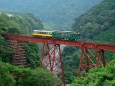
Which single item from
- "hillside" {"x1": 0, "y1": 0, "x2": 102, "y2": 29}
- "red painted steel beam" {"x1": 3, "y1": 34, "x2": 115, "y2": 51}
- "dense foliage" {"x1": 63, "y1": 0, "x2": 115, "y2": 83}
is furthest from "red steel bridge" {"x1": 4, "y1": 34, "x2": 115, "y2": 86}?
"hillside" {"x1": 0, "y1": 0, "x2": 102, "y2": 29}

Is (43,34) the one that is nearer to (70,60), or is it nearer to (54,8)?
(70,60)

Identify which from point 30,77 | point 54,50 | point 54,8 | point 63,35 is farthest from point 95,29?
point 54,8

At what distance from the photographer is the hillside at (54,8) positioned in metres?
152

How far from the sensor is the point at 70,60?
61500 millimetres

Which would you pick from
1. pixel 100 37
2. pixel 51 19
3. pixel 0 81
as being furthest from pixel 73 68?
pixel 51 19

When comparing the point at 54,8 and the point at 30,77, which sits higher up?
the point at 54,8

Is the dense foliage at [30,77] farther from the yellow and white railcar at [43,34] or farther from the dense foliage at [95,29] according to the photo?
the dense foliage at [95,29]

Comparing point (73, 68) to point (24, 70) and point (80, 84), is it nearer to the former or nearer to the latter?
point (24, 70)

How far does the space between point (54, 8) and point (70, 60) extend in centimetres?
11096

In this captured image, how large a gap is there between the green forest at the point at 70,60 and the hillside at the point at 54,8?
62.9 m

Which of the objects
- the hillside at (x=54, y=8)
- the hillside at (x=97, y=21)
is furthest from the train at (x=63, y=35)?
the hillside at (x=54, y=8)

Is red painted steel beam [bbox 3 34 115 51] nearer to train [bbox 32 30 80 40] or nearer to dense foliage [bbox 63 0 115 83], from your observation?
train [bbox 32 30 80 40]

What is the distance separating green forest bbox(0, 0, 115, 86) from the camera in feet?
86.8

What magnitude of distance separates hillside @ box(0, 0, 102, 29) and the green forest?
206 ft
